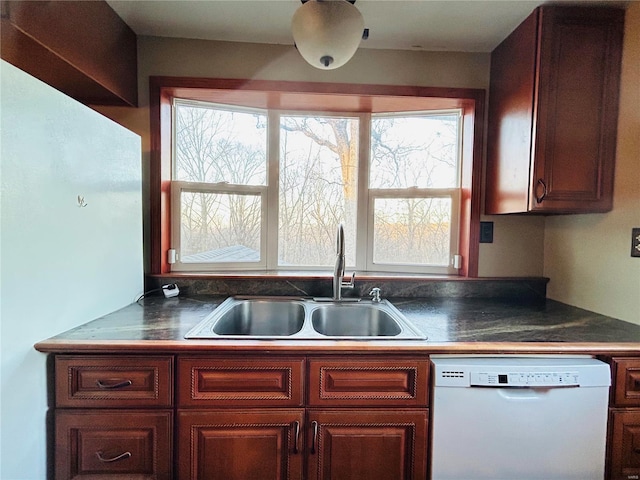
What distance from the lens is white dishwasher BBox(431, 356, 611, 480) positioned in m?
1.04

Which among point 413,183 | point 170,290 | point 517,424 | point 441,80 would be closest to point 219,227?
point 170,290

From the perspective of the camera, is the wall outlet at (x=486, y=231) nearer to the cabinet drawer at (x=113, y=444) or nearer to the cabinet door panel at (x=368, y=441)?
the cabinet door panel at (x=368, y=441)

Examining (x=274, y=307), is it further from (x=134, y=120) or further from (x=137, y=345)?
(x=134, y=120)

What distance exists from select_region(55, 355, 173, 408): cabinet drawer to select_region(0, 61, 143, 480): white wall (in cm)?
10

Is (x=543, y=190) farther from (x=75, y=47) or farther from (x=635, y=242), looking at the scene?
(x=75, y=47)

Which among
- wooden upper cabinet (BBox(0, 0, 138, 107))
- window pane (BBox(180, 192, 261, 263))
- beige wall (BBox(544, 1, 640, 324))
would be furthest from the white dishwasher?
wooden upper cabinet (BBox(0, 0, 138, 107))

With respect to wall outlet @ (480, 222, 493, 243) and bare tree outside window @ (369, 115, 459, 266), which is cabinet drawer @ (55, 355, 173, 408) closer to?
bare tree outside window @ (369, 115, 459, 266)

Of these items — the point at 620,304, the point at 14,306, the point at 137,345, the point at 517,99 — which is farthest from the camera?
the point at 517,99

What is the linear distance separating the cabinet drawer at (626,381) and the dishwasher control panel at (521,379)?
0.65ft

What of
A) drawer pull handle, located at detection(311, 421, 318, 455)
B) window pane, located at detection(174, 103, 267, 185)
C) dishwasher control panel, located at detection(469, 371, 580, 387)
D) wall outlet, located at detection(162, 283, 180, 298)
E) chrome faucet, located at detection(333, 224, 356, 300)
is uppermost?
window pane, located at detection(174, 103, 267, 185)

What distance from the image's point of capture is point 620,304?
1.39 m

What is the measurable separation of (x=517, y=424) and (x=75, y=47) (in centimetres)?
224

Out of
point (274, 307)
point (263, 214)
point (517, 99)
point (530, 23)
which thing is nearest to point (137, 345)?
point (274, 307)

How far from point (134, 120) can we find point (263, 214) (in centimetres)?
89
